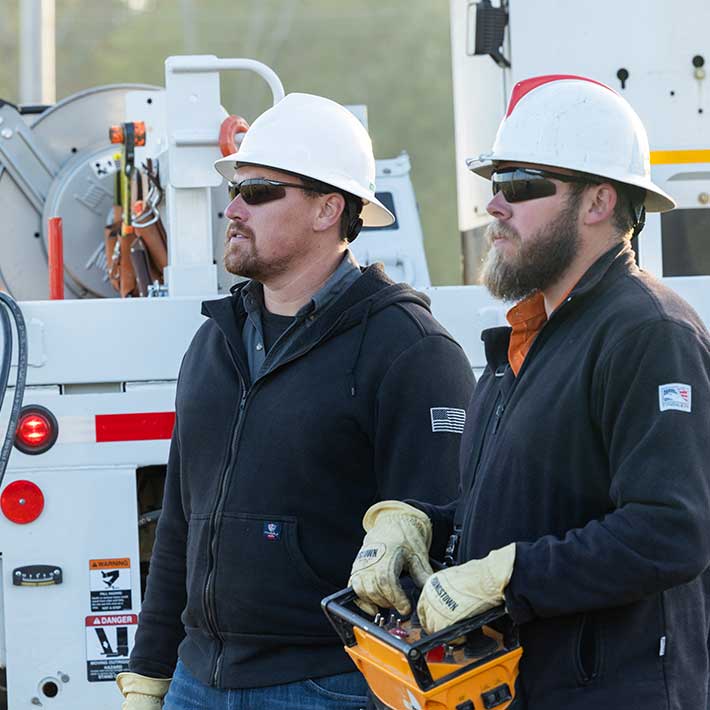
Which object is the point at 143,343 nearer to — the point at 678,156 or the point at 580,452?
the point at 580,452

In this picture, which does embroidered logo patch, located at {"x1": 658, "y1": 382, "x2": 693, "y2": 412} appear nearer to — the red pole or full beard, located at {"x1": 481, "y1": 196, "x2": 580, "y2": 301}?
full beard, located at {"x1": 481, "y1": 196, "x2": 580, "y2": 301}

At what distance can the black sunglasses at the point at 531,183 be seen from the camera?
8.33 ft

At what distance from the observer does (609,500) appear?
7.65ft

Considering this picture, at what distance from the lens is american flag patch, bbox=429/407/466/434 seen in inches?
115

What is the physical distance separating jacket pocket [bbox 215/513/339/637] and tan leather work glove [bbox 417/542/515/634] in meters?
0.61

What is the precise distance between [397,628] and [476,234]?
3645mm

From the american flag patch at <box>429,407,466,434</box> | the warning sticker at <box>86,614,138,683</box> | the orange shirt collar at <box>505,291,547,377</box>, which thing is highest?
the orange shirt collar at <box>505,291,547,377</box>

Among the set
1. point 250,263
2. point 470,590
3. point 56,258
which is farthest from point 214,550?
point 56,258

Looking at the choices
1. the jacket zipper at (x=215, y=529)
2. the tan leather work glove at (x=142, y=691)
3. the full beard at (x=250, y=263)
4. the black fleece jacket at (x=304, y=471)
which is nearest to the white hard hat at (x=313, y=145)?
the full beard at (x=250, y=263)

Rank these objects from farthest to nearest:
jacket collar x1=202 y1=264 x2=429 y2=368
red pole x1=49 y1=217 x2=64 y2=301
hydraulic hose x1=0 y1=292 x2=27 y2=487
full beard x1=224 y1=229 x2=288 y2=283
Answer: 1. red pole x1=49 y1=217 x2=64 y2=301
2. hydraulic hose x1=0 y1=292 x2=27 y2=487
3. full beard x1=224 y1=229 x2=288 y2=283
4. jacket collar x1=202 y1=264 x2=429 y2=368

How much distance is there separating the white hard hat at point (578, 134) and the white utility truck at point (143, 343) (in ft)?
4.28

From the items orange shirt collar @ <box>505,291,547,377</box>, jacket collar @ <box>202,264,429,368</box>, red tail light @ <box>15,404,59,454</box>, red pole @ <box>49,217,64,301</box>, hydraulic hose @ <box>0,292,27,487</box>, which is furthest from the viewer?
red pole @ <box>49,217,64,301</box>

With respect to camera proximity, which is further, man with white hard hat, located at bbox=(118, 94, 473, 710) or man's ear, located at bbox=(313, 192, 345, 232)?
man's ear, located at bbox=(313, 192, 345, 232)

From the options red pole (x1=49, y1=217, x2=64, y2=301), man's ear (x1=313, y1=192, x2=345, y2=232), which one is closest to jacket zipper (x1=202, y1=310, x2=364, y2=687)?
man's ear (x1=313, y1=192, x2=345, y2=232)
